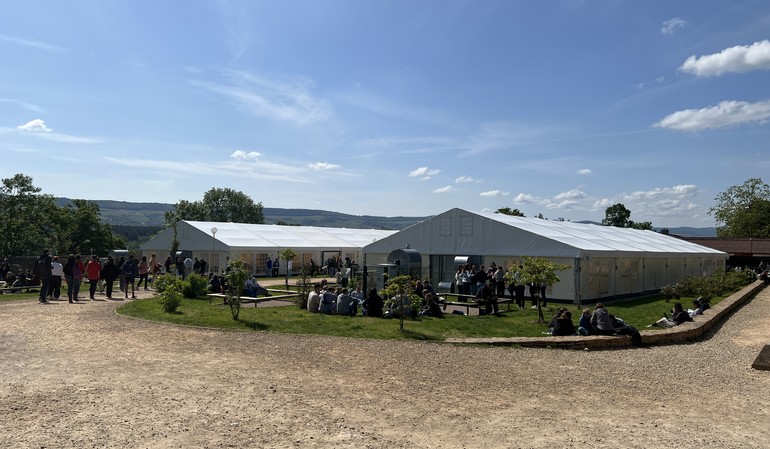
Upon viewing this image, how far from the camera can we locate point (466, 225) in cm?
2333

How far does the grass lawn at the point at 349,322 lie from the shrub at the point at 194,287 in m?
1.44

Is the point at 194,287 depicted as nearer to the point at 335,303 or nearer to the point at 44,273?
the point at 44,273

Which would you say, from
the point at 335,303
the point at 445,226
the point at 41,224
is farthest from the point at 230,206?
the point at 335,303

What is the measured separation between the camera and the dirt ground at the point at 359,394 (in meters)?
5.21

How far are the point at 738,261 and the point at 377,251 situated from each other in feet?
138

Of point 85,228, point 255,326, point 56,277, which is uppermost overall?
point 85,228

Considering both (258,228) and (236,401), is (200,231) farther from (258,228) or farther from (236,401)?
(236,401)

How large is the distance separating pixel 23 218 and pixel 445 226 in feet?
151

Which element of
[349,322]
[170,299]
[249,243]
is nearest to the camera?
[349,322]

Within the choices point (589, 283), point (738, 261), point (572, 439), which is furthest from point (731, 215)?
point (572, 439)

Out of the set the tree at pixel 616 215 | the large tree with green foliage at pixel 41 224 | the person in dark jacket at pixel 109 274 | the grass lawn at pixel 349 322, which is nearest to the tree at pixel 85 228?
the large tree with green foliage at pixel 41 224

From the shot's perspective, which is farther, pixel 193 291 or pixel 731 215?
pixel 731 215

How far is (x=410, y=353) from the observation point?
9.37 m

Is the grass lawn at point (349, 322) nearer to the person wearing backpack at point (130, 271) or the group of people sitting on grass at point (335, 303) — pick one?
the group of people sitting on grass at point (335, 303)
